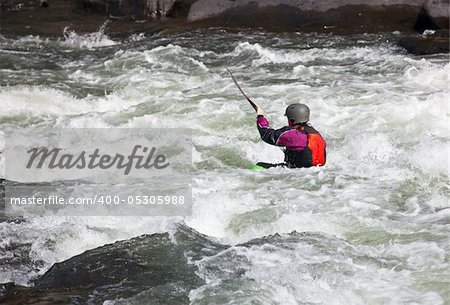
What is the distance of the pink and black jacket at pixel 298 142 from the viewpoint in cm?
666

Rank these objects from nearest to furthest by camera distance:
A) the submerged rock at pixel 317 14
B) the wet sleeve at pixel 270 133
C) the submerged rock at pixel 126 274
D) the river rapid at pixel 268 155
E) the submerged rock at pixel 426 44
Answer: the submerged rock at pixel 126 274 < the river rapid at pixel 268 155 < the wet sleeve at pixel 270 133 < the submerged rock at pixel 426 44 < the submerged rock at pixel 317 14

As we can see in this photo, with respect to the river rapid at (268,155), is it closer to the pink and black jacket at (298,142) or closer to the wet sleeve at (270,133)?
the pink and black jacket at (298,142)

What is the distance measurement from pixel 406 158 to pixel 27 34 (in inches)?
366

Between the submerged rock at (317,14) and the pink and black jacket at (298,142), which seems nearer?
the pink and black jacket at (298,142)

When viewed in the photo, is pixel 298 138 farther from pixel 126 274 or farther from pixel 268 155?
pixel 126 274

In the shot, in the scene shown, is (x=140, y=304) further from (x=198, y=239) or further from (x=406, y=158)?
(x=406, y=158)

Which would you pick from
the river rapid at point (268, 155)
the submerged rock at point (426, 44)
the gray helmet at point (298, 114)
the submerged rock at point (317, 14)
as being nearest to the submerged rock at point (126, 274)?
the river rapid at point (268, 155)

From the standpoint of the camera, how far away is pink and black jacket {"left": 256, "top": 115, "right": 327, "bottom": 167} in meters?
6.66

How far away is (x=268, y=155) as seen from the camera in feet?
25.7

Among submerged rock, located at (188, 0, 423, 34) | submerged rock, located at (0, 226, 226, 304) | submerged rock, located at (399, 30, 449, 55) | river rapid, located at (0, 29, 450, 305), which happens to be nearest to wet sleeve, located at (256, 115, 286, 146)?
river rapid, located at (0, 29, 450, 305)

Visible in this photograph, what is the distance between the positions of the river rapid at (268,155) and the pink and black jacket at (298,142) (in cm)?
11

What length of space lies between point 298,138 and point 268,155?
1186mm

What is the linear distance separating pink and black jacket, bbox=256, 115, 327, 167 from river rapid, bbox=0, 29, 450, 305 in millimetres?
107

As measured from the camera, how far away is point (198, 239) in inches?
206
